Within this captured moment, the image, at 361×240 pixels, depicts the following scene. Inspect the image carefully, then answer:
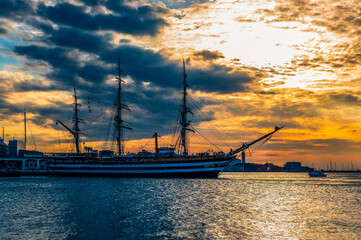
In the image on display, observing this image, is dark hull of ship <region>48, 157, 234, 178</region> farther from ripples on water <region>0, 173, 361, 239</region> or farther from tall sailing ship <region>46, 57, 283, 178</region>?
ripples on water <region>0, 173, 361, 239</region>

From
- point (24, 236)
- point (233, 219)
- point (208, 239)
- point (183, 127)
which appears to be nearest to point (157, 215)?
point (233, 219)

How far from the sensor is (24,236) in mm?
24672

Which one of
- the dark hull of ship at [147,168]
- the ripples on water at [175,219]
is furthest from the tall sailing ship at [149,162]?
the ripples on water at [175,219]

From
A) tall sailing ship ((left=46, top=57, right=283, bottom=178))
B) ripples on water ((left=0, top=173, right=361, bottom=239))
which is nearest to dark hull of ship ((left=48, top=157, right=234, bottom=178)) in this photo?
tall sailing ship ((left=46, top=57, right=283, bottom=178))

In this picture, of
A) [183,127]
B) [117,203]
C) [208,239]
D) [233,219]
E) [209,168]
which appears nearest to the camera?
[208,239]

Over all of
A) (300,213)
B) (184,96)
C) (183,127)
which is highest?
(184,96)

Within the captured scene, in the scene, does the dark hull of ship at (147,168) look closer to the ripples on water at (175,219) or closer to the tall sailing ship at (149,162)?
the tall sailing ship at (149,162)

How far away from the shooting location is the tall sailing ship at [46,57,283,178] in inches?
3868

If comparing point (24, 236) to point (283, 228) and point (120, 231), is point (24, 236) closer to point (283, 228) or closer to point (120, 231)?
point (120, 231)

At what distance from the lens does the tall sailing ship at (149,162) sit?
98.2 m

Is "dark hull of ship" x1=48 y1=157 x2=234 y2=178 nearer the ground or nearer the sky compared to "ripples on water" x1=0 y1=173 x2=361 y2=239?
nearer the sky

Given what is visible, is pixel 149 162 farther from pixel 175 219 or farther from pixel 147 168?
pixel 175 219

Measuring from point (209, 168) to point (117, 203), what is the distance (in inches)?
2295

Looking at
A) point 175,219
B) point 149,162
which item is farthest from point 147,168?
point 175,219
